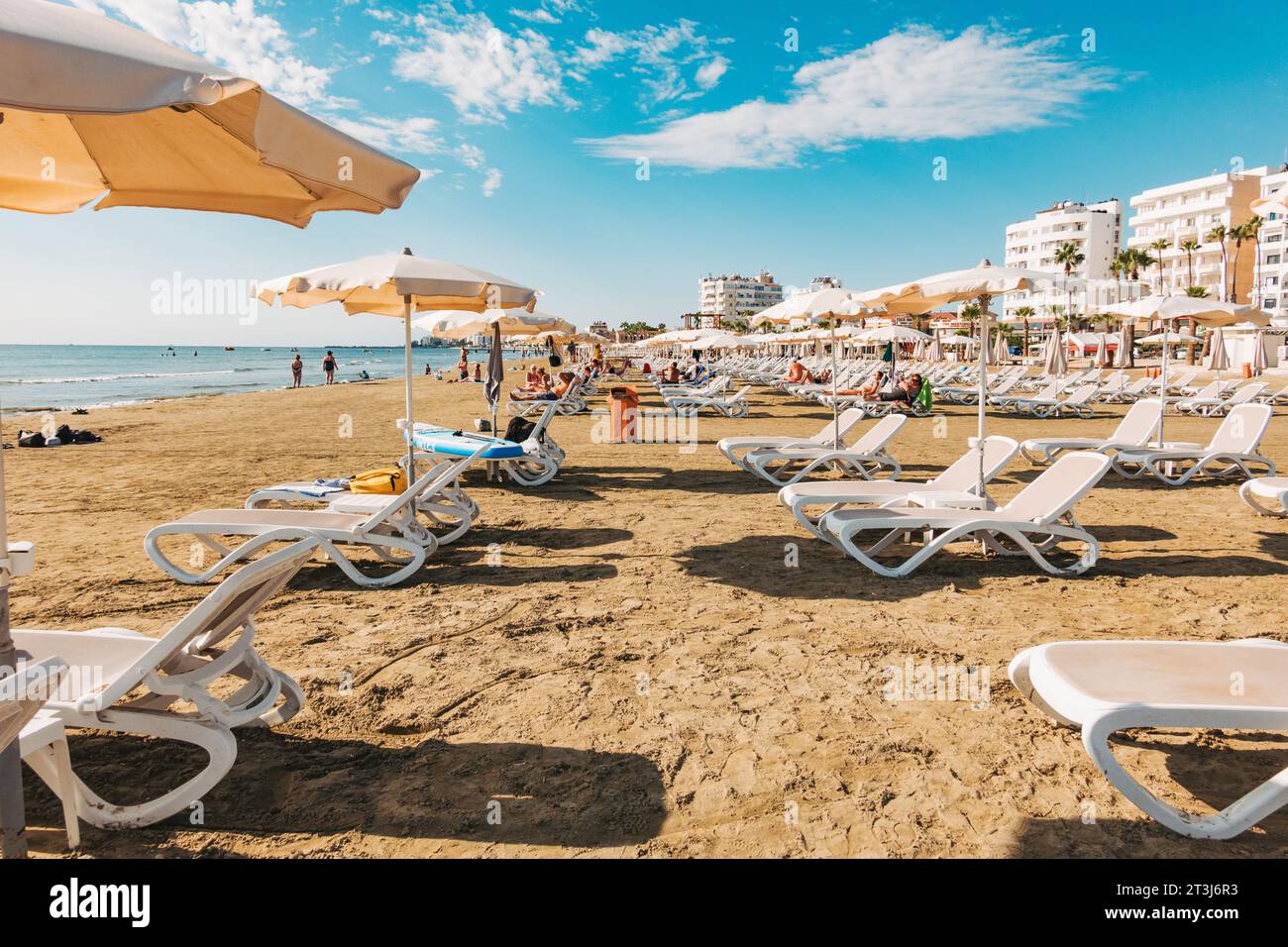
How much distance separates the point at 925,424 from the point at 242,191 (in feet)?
47.8

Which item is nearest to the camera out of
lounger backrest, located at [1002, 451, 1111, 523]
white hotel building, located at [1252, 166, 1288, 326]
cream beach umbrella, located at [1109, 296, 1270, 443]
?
lounger backrest, located at [1002, 451, 1111, 523]

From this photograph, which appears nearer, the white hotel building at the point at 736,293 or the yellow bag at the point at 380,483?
the yellow bag at the point at 380,483

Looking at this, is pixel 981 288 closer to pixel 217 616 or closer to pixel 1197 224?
pixel 217 616

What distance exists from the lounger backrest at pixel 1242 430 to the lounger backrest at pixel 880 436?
11.4 ft

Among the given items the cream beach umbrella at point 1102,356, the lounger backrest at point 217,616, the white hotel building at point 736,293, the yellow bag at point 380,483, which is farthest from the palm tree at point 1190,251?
the white hotel building at point 736,293

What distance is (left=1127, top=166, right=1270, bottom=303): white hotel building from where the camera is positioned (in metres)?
66.7

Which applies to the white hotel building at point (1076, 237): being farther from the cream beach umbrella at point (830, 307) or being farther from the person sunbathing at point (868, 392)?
the cream beach umbrella at point (830, 307)

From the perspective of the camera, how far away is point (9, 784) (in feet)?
6.91

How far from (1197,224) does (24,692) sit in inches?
3598

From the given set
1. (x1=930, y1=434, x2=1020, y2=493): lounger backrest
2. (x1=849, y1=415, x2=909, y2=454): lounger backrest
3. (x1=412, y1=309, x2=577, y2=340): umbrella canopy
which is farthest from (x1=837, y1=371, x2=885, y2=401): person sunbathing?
(x1=930, y1=434, x2=1020, y2=493): lounger backrest

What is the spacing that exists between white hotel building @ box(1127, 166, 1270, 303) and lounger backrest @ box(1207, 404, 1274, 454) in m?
68.6

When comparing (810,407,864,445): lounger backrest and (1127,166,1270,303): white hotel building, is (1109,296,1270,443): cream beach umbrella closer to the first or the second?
(810,407,864,445): lounger backrest

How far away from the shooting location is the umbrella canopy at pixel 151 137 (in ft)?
6.06

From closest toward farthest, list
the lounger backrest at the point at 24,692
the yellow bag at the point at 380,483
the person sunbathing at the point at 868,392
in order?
the lounger backrest at the point at 24,692
the yellow bag at the point at 380,483
the person sunbathing at the point at 868,392
